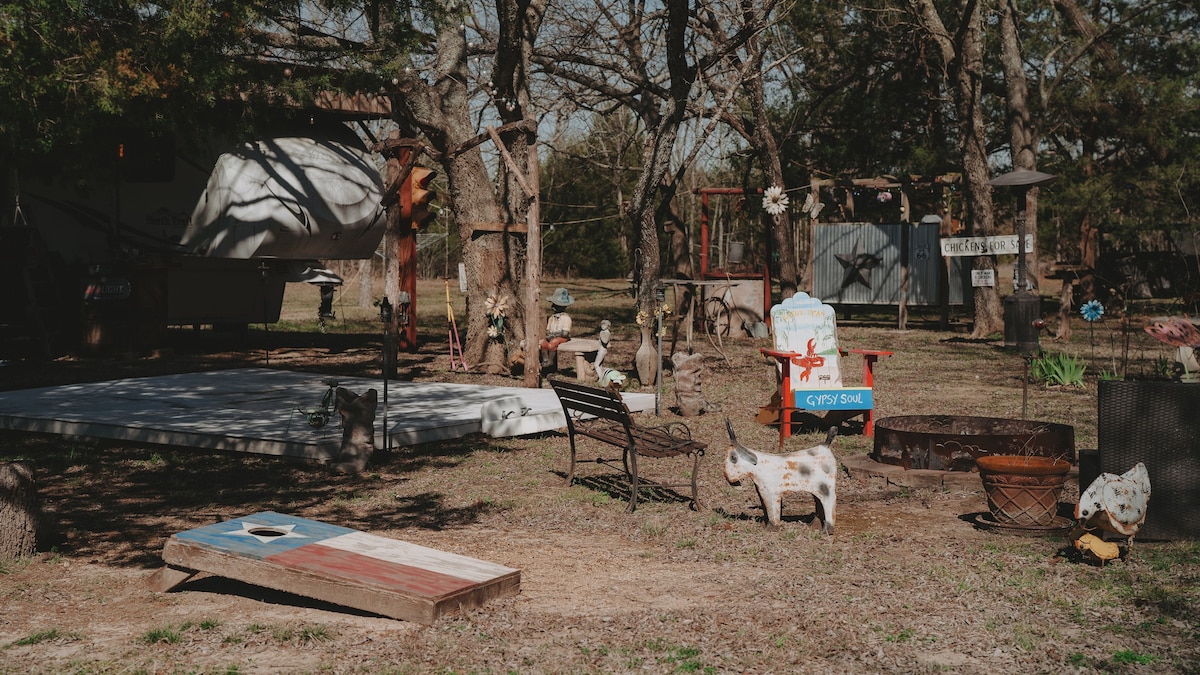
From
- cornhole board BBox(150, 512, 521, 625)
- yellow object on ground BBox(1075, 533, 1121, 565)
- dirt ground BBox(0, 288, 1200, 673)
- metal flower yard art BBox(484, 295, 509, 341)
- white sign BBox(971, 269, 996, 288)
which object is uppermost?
white sign BBox(971, 269, 996, 288)

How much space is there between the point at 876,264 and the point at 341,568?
21.0m

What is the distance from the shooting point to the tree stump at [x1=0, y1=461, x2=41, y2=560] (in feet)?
20.6

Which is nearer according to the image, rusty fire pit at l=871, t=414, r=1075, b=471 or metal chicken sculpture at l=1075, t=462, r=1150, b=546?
metal chicken sculpture at l=1075, t=462, r=1150, b=546

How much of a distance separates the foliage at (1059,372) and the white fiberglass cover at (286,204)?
9968mm

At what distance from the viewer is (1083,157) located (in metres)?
25.7

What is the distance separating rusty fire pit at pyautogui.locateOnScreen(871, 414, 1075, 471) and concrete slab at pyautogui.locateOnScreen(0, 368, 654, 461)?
11.2ft

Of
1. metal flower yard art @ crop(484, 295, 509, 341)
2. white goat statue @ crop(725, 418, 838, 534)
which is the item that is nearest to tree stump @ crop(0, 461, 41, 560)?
white goat statue @ crop(725, 418, 838, 534)

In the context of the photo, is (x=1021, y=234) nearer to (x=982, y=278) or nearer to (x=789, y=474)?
(x=982, y=278)

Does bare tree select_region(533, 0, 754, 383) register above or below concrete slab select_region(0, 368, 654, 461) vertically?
above

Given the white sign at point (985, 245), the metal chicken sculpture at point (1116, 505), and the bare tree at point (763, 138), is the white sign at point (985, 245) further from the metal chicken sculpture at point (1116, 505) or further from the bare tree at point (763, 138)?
the metal chicken sculpture at point (1116, 505)

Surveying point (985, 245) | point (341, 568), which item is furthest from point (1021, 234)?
point (341, 568)

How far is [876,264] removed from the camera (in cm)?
2497

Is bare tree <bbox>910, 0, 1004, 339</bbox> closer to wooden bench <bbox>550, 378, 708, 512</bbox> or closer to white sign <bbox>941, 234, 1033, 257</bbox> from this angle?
white sign <bbox>941, 234, 1033, 257</bbox>

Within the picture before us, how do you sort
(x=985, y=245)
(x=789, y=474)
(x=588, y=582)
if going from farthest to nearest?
(x=985, y=245), (x=789, y=474), (x=588, y=582)
